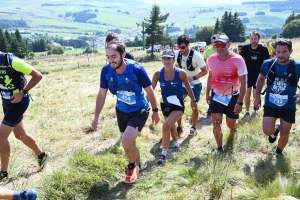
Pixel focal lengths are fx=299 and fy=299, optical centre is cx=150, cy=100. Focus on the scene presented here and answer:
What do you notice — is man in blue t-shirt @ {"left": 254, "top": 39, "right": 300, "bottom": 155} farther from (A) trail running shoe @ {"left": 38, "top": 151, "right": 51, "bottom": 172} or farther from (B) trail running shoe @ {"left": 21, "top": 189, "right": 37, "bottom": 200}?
(A) trail running shoe @ {"left": 38, "top": 151, "right": 51, "bottom": 172}

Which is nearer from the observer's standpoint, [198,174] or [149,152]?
[198,174]

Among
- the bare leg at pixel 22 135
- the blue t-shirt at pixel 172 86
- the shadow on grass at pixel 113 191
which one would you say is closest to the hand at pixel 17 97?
the bare leg at pixel 22 135

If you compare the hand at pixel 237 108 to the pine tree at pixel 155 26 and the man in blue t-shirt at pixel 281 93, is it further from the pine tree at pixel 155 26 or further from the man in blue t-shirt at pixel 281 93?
the pine tree at pixel 155 26

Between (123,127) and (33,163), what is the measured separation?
6.53ft

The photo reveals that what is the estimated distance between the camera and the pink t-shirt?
5.11m

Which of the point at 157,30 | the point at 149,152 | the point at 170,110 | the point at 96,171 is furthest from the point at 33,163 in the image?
the point at 157,30

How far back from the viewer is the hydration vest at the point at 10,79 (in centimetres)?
456

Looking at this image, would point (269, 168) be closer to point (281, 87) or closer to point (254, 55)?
point (281, 87)

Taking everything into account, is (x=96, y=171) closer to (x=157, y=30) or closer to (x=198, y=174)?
(x=198, y=174)

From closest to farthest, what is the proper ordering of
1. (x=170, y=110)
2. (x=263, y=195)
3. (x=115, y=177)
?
(x=263, y=195), (x=115, y=177), (x=170, y=110)

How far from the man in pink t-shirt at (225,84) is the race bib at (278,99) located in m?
0.46

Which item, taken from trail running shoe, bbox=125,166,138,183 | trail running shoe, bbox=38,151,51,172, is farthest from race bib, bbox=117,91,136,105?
trail running shoe, bbox=38,151,51,172

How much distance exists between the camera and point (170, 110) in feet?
18.1

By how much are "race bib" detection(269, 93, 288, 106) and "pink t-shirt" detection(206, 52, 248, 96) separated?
61 centimetres
